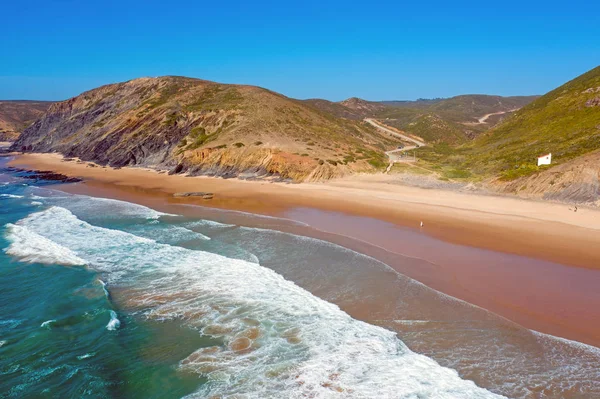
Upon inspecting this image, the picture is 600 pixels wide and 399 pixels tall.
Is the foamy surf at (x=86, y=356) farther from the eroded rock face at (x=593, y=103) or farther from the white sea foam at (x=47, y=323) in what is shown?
the eroded rock face at (x=593, y=103)

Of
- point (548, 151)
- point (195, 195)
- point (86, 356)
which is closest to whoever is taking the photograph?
point (86, 356)

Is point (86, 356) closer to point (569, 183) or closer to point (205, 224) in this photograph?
point (205, 224)

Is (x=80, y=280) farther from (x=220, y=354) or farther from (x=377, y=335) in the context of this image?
(x=377, y=335)

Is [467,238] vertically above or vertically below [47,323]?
above

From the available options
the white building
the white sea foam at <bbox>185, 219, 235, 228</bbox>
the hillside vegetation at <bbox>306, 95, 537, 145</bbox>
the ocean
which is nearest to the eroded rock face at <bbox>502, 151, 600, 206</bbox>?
the white building

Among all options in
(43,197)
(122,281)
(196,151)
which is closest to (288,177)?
(196,151)

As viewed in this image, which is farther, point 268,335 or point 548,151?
point 548,151

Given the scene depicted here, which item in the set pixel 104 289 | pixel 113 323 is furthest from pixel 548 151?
pixel 113 323
